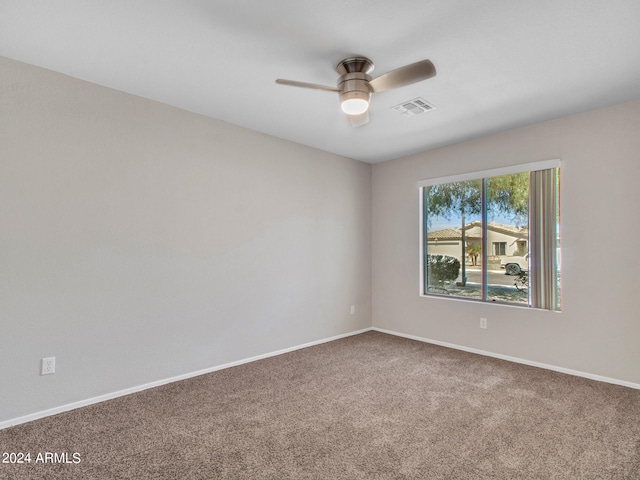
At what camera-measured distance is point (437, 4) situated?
1778 mm

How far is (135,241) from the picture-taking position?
2818 mm

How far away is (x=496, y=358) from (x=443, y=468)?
2.22m

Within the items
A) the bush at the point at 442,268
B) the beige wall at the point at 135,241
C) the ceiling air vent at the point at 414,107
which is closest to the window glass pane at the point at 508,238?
the bush at the point at 442,268

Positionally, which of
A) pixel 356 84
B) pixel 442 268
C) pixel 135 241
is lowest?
pixel 442 268

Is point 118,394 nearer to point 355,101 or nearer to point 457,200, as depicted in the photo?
point 355,101

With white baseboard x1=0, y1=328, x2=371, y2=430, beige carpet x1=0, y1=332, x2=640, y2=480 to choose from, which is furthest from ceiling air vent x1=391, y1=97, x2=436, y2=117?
white baseboard x1=0, y1=328, x2=371, y2=430

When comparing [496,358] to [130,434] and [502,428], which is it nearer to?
[502,428]

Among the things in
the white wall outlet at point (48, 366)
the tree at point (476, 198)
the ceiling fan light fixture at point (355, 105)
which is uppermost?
the ceiling fan light fixture at point (355, 105)

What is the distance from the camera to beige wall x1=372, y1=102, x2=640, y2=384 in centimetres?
295

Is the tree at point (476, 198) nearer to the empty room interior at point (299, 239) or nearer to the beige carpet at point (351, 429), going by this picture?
the empty room interior at point (299, 239)

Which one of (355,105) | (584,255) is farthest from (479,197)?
(355,105)

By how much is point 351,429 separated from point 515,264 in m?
2.66

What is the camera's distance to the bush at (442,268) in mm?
4336

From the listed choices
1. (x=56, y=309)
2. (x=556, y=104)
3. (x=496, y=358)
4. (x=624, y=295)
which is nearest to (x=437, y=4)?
(x=556, y=104)
